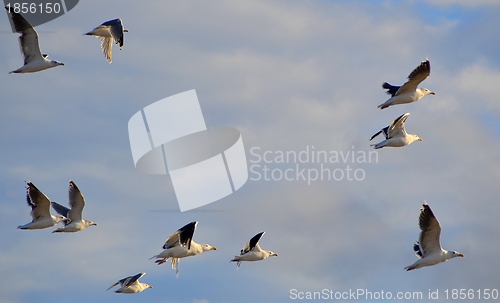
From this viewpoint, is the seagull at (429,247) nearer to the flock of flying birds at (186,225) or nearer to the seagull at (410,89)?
the flock of flying birds at (186,225)

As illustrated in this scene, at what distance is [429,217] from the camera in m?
42.5

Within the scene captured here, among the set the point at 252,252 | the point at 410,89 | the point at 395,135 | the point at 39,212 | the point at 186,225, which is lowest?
the point at 186,225

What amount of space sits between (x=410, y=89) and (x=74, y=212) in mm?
14685

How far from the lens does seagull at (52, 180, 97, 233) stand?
49941 millimetres

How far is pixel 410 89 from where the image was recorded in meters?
47.3

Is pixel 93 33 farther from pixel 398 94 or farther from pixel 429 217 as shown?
pixel 429 217

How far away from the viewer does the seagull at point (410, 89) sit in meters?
46.0

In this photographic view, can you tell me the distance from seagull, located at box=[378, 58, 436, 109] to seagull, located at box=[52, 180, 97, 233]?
12843 mm

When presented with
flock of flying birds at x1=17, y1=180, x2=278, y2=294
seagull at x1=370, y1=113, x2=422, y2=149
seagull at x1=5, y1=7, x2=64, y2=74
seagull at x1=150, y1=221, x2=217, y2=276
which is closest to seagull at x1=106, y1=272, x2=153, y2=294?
flock of flying birds at x1=17, y1=180, x2=278, y2=294

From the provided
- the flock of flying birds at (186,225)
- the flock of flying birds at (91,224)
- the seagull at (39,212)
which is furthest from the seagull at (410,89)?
the seagull at (39,212)

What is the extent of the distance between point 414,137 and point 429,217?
7.51 metres

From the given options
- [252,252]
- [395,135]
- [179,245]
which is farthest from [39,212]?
[395,135]

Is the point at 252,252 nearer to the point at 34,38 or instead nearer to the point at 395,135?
the point at 395,135

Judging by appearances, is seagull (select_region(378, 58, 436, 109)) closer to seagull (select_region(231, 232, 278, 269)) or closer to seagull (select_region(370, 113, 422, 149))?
seagull (select_region(370, 113, 422, 149))
